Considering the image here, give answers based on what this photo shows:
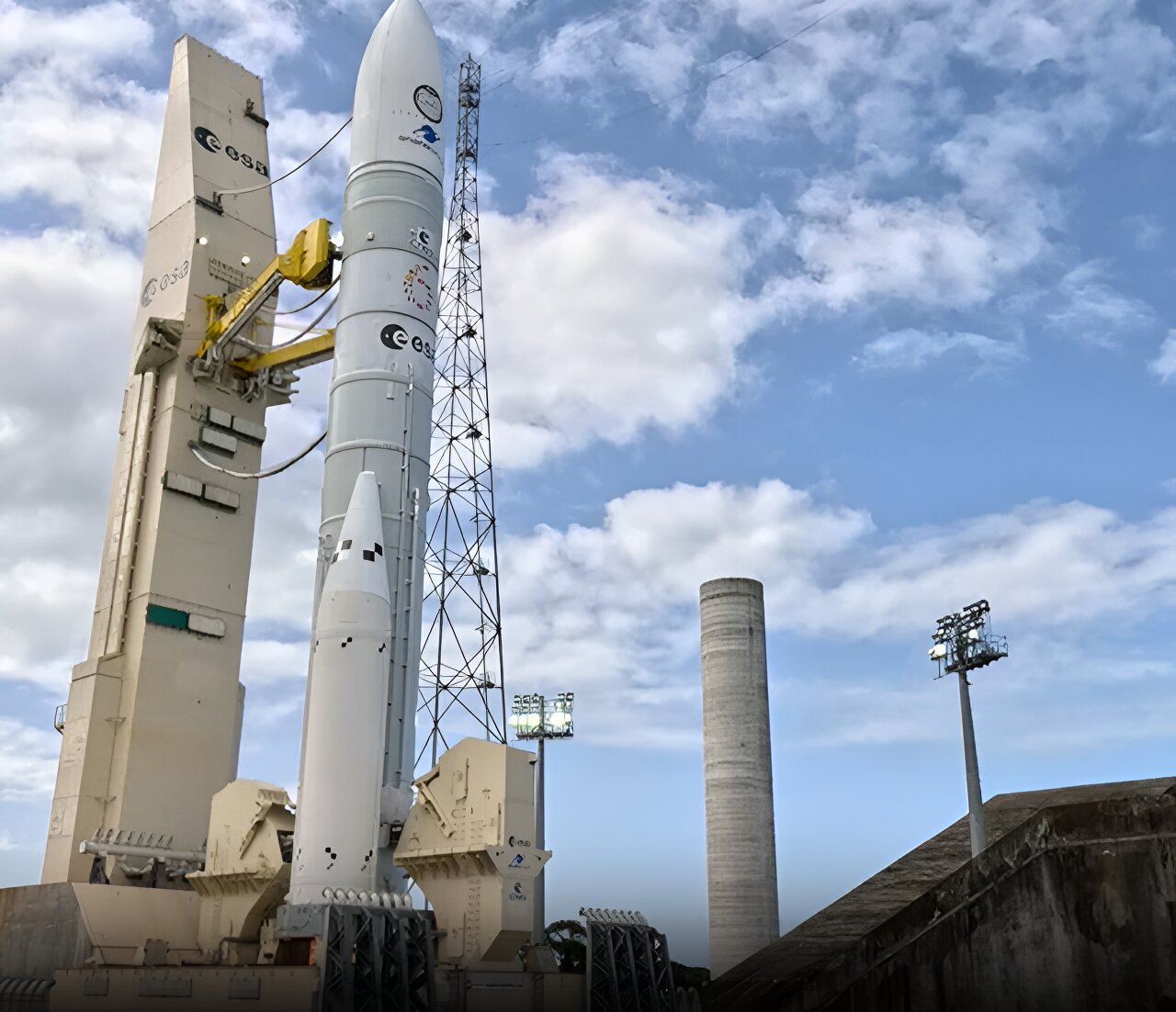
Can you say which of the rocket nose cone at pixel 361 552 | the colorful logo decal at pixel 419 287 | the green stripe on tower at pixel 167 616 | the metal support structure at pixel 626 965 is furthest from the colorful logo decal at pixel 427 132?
the metal support structure at pixel 626 965

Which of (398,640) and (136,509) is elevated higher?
(136,509)

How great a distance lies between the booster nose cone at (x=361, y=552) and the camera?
1584cm

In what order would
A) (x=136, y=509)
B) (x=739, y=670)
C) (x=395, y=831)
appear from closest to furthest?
(x=395, y=831)
(x=136, y=509)
(x=739, y=670)

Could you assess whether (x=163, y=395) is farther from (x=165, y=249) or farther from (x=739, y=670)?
(x=739, y=670)

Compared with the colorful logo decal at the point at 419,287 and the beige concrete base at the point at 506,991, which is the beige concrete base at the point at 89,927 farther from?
the colorful logo decal at the point at 419,287

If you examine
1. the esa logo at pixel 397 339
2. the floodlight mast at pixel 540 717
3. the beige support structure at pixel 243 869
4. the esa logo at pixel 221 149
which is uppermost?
the esa logo at pixel 221 149

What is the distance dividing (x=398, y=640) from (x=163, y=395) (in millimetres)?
10982


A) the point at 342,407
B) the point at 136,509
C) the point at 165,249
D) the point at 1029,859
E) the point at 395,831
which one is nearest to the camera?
the point at 1029,859

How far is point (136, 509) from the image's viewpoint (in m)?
24.0

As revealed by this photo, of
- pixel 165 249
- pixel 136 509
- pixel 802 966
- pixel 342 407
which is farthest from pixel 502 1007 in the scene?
pixel 165 249

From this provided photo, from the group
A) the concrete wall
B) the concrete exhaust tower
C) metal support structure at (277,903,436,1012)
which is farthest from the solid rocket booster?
the concrete exhaust tower

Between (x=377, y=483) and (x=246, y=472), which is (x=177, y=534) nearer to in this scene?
(x=246, y=472)

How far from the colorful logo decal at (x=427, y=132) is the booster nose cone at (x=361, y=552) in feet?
24.1

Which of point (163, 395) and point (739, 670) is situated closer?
point (163, 395)
